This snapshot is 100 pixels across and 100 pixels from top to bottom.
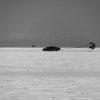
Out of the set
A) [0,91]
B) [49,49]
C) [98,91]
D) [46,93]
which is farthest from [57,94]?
[49,49]

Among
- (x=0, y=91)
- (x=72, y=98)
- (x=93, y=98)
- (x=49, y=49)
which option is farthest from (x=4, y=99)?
(x=49, y=49)

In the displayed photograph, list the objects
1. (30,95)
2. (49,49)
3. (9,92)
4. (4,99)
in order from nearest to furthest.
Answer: (4,99)
(30,95)
(9,92)
(49,49)

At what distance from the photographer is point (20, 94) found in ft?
24.3

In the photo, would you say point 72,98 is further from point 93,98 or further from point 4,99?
point 4,99

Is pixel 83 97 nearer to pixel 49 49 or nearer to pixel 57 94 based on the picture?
pixel 57 94

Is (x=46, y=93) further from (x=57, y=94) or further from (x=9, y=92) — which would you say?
(x=9, y=92)

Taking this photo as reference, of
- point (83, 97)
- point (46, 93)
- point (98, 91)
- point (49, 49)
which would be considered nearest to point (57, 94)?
point (46, 93)

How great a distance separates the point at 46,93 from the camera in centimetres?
762

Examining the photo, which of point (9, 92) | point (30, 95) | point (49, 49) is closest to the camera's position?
point (30, 95)

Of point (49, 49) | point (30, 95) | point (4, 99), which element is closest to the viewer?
point (4, 99)

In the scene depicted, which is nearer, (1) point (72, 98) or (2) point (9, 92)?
(1) point (72, 98)

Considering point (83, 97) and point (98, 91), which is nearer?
point (83, 97)

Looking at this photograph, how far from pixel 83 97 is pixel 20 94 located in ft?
6.35

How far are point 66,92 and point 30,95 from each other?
4.09 feet
